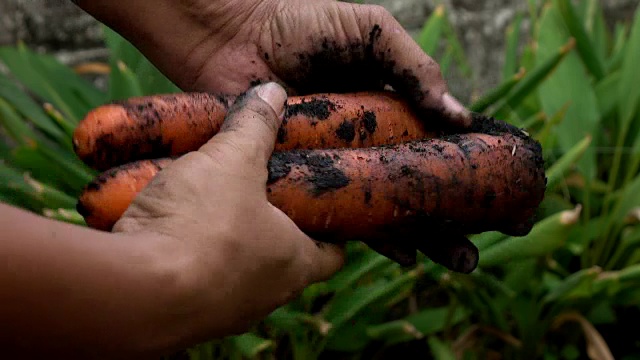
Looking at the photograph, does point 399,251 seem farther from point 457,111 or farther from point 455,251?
point 457,111

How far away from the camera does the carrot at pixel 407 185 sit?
2.99ft

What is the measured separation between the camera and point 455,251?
1.02m

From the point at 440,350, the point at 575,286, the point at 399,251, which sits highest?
the point at 399,251

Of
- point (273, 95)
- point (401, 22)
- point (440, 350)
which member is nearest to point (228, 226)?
point (273, 95)

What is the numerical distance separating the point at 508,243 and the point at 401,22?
1.17m

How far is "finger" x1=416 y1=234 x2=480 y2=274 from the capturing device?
3.33ft

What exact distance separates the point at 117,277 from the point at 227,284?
0.12 meters

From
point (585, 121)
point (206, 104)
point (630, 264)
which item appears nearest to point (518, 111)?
point (585, 121)

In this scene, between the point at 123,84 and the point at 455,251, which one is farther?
the point at 123,84

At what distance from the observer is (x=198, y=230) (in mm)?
718

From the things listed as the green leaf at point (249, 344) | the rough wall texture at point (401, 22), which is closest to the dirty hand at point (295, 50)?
the green leaf at point (249, 344)

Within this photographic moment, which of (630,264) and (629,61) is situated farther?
(629,61)

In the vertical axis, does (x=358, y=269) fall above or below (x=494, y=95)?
below

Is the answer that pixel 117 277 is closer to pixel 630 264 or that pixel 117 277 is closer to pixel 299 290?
pixel 299 290
